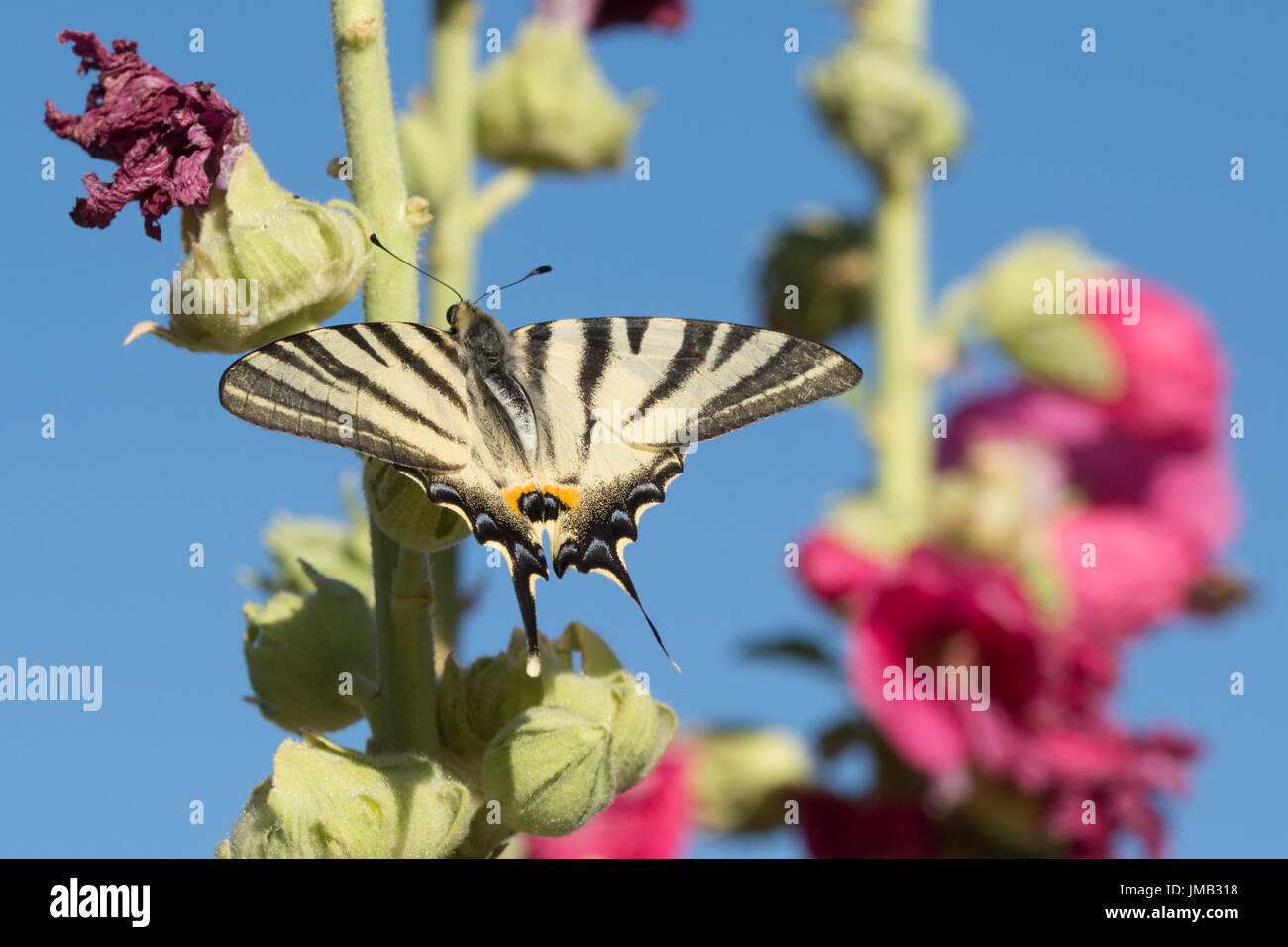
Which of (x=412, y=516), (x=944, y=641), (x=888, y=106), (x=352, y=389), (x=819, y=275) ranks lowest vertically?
(x=944, y=641)

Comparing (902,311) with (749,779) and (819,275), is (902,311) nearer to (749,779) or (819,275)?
(819,275)

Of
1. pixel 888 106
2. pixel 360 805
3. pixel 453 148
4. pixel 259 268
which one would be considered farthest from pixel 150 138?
pixel 888 106

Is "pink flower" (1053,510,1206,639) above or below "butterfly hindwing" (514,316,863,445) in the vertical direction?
below

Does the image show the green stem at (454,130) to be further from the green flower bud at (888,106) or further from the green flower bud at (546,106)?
the green flower bud at (888,106)

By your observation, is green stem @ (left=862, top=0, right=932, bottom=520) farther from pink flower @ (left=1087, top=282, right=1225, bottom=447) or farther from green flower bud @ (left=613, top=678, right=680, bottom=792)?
green flower bud @ (left=613, top=678, right=680, bottom=792)

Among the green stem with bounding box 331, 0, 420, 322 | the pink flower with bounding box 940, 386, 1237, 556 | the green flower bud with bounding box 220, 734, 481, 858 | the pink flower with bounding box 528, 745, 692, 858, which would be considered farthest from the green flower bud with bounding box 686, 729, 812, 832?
the green stem with bounding box 331, 0, 420, 322

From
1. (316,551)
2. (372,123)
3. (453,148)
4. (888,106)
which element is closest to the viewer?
(372,123)
